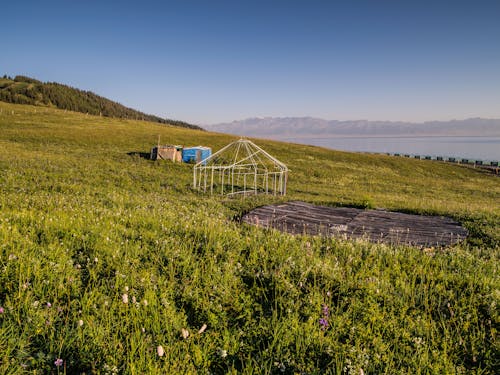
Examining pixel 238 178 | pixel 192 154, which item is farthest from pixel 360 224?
pixel 192 154

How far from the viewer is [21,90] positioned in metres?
181

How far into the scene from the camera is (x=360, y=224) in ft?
38.5

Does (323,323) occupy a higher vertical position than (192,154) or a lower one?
lower

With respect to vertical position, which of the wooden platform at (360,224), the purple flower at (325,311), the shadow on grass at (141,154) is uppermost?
the shadow on grass at (141,154)

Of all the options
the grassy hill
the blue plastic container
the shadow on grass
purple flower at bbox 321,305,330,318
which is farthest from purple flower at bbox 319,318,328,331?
the shadow on grass

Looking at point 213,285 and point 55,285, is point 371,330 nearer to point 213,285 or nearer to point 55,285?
point 213,285

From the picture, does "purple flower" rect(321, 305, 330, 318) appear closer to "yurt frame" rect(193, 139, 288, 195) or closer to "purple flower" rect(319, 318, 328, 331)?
"purple flower" rect(319, 318, 328, 331)

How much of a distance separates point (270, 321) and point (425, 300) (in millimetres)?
2043

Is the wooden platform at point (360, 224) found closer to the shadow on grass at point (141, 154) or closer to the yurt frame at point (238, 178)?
the yurt frame at point (238, 178)

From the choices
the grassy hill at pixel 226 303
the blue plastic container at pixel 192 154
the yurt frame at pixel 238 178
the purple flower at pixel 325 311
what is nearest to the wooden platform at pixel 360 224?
the grassy hill at pixel 226 303

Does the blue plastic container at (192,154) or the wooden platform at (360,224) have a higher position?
the blue plastic container at (192,154)

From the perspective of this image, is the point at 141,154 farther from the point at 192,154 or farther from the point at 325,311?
the point at 325,311

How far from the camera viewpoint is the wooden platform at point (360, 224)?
984cm

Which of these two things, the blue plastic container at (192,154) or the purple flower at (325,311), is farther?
the blue plastic container at (192,154)
